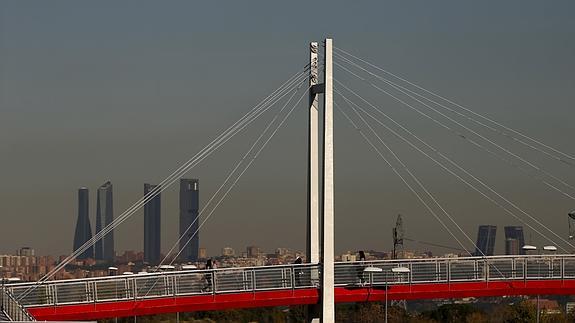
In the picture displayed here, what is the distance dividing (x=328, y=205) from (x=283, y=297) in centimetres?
449

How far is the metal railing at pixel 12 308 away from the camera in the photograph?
6619 centimetres

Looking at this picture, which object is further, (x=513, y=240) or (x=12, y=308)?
(x=513, y=240)

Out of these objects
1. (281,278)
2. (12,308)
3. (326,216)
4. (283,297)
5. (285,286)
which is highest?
(326,216)

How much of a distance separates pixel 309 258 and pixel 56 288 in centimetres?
1503

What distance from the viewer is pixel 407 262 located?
274ft

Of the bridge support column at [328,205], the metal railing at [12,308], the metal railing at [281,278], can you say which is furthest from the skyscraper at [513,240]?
the metal railing at [12,308]

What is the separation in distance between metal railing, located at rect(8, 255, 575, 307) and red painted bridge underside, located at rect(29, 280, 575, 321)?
0.29 metres

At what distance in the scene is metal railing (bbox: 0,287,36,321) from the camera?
6619 cm

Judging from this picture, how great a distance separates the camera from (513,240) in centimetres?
18525

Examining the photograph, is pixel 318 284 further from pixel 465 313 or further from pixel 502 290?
pixel 465 313

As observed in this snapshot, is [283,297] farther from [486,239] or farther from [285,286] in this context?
[486,239]

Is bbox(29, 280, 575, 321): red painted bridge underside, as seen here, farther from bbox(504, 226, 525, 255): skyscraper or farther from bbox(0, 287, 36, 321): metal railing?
bbox(504, 226, 525, 255): skyscraper

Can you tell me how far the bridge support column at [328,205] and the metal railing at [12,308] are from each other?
14.8 meters

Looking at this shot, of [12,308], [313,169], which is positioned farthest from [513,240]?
[12,308]
